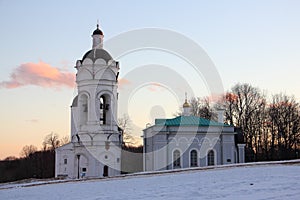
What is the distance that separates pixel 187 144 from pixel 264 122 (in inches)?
671

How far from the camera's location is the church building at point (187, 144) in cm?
3897

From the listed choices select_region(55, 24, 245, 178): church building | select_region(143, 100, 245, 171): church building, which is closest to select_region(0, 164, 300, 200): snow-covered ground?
select_region(55, 24, 245, 178): church building

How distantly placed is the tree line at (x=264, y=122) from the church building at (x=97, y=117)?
19633 millimetres

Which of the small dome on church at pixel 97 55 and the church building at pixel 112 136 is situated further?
the small dome on church at pixel 97 55

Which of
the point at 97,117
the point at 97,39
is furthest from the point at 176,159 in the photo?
the point at 97,39

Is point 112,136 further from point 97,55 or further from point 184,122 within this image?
point 184,122

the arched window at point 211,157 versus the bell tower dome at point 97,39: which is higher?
the bell tower dome at point 97,39

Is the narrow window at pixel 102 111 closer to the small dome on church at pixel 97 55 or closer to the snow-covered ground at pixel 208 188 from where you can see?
the small dome on church at pixel 97 55

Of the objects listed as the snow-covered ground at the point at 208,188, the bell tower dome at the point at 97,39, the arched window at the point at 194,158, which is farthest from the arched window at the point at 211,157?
the snow-covered ground at the point at 208,188

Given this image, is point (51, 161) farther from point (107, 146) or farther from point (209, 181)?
point (209, 181)

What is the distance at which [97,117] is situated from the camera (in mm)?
36562

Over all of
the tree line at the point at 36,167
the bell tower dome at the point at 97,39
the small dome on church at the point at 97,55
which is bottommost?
the tree line at the point at 36,167

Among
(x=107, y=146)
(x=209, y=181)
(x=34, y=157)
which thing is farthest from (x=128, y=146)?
(x=209, y=181)

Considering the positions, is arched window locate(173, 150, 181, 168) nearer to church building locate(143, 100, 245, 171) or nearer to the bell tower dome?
church building locate(143, 100, 245, 171)
